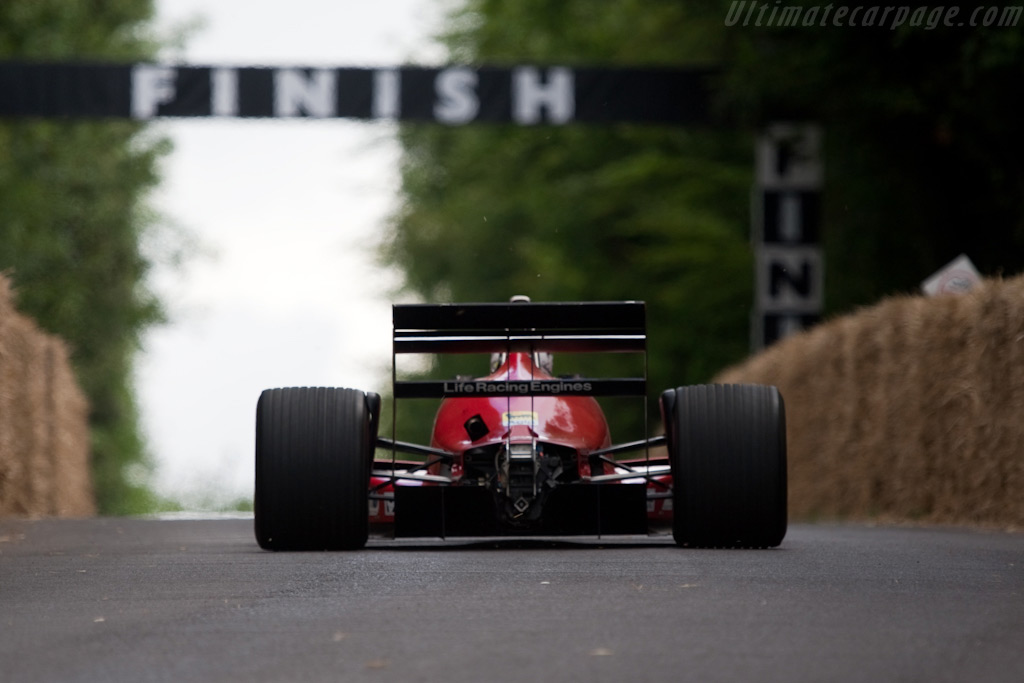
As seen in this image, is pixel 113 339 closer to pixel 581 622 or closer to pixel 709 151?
pixel 709 151

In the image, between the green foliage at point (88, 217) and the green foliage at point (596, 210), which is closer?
the green foliage at point (596, 210)

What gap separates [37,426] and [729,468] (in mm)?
12718

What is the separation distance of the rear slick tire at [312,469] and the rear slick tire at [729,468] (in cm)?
173

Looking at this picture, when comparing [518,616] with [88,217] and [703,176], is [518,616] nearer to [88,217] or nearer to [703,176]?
[703,176]

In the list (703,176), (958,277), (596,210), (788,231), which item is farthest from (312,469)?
(596,210)

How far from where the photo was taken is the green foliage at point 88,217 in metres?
35.7

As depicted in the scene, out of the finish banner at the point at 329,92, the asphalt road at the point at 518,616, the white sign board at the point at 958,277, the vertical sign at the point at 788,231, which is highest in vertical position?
the finish banner at the point at 329,92

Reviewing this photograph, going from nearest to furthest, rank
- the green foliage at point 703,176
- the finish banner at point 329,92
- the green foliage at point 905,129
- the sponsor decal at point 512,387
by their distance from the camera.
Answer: the sponsor decal at point 512,387 < the green foliage at point 905,129 < the green foliage at point 703,176 < the finish banner at point 329,92

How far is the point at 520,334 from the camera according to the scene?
11.3 m

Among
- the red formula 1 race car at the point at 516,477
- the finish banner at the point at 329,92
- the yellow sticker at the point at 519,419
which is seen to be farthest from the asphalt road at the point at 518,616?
the finish banner at the point at 329,92

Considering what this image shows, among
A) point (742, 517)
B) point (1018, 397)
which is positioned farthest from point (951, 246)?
point (742, 517)

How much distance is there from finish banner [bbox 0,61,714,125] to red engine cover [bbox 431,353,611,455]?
42.0 feet

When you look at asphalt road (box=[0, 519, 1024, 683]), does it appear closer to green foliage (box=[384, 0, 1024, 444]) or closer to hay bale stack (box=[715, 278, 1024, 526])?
hay bale stack (box=[715, 278, 1024, 526])

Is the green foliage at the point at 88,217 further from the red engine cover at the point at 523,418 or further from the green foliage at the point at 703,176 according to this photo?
the red engine cover at the point at 523,418
